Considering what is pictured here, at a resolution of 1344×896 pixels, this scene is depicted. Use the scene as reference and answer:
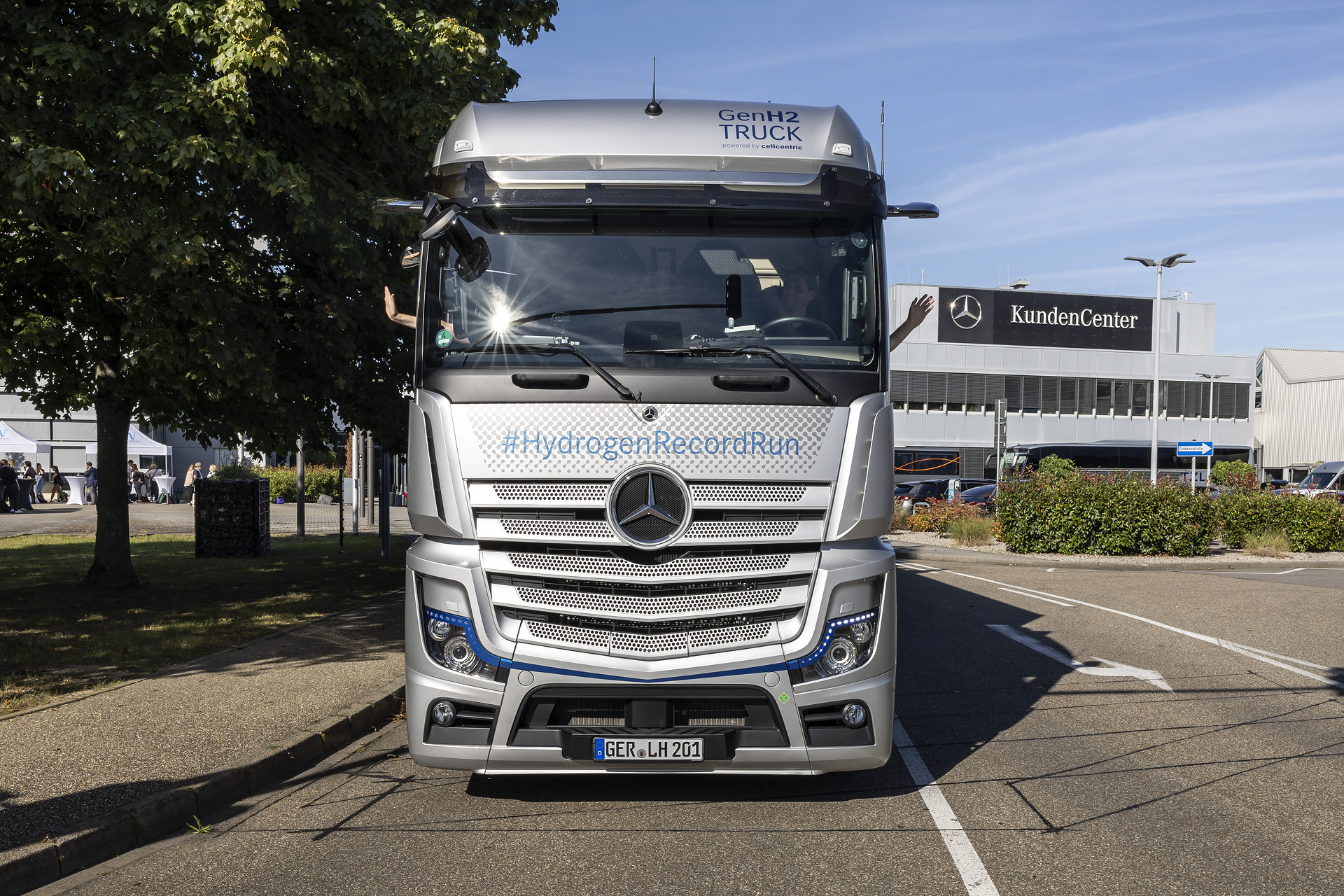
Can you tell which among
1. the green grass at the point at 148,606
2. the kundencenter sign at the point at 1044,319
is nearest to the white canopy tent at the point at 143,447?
the green grass at the point at 148,606

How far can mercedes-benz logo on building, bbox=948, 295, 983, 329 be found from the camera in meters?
69.5

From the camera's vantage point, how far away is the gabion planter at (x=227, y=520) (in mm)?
19609

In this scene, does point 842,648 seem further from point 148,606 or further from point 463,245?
point 148,606

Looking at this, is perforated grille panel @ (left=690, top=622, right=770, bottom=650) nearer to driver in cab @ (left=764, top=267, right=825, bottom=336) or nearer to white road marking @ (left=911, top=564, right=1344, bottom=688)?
driver in cab @ (left=764, top=267, right=825, bottom=336)

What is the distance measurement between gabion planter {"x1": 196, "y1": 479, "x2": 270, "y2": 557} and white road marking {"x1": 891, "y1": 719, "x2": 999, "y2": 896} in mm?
15592

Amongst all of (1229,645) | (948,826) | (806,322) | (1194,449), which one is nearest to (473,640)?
(806,322)

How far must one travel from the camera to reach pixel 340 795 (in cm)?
577

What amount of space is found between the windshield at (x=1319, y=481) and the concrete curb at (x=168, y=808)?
1984 inches

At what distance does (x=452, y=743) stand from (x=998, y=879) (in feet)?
7.84

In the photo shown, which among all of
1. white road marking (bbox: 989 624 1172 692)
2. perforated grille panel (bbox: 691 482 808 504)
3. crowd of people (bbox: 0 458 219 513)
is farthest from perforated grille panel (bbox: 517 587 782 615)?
crowd of people (bbox: 0 458 219 513)

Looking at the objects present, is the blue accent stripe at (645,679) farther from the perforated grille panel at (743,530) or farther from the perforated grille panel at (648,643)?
the perforated grille panel at (743,530)

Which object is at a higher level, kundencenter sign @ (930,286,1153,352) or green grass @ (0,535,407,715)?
kundencenter sign @ (930,286,1153,352)

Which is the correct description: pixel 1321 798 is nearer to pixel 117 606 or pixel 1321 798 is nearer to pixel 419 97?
pixel 419 97

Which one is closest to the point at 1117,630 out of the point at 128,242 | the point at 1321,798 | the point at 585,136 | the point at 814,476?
the point at 1321,798
